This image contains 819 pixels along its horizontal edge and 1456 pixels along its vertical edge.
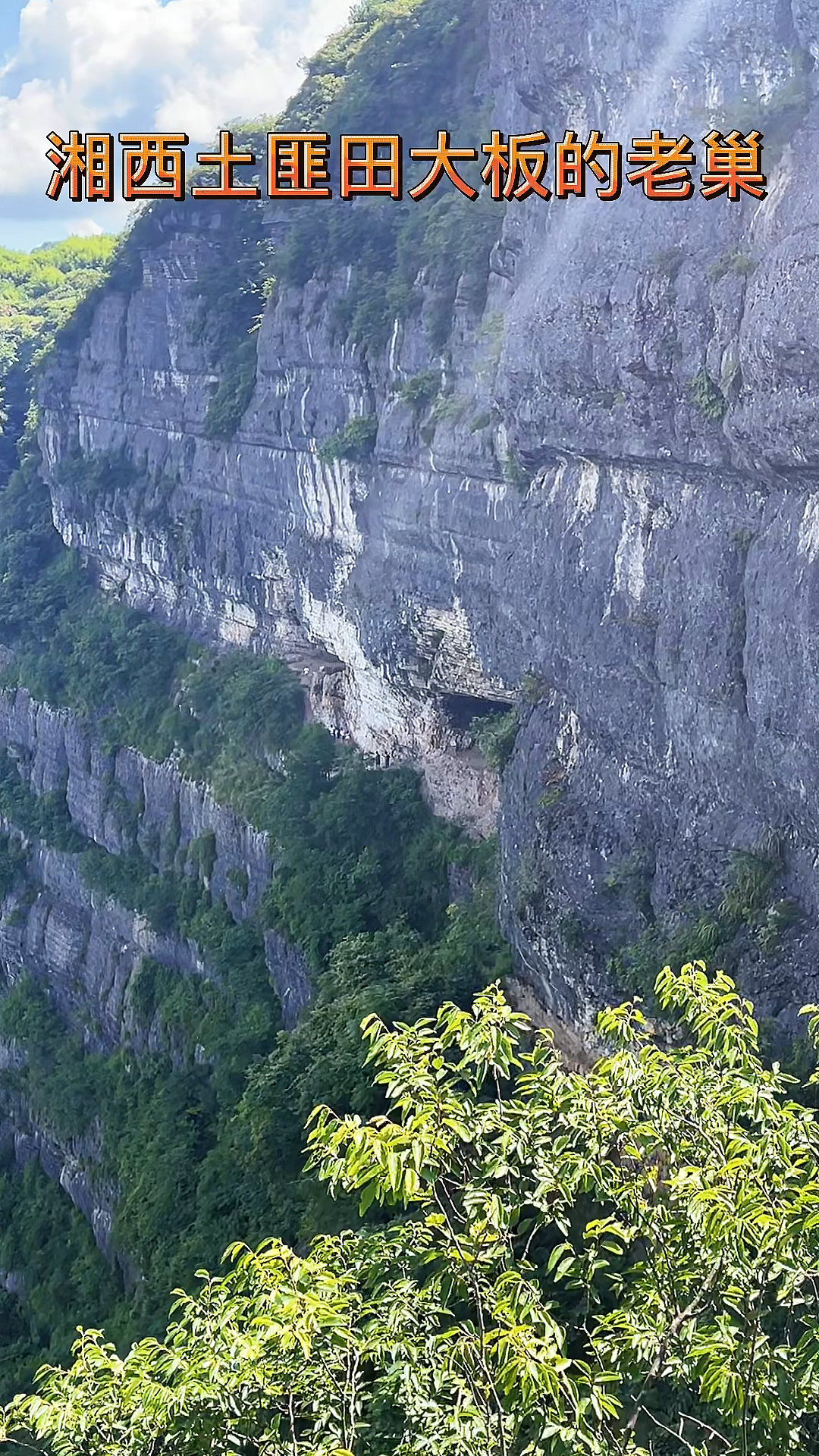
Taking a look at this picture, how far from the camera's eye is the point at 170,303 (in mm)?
28781

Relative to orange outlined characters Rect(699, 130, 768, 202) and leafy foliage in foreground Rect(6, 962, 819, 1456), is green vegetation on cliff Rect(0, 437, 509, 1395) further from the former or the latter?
leafy foliage in foreground Rect(6, 962, 819, 1456)

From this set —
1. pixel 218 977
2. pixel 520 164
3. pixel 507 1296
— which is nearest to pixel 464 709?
pixel 218 977

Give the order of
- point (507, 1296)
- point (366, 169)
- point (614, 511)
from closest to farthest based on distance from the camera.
Result: 1. point (507, 1296)
2. point (614, 511)
3. point (366, 169)

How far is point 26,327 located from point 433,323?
30.9 meters

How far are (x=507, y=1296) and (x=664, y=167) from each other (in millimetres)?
9429

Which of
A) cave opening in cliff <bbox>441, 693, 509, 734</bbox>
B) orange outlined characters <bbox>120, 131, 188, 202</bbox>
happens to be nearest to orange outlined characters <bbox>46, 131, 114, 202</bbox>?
orange outlined characters <bbox>120, 131, 188, 202</bbox>

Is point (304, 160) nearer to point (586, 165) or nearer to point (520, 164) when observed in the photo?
point (520, 164)

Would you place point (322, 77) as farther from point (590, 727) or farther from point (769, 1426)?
point (769, 1426)

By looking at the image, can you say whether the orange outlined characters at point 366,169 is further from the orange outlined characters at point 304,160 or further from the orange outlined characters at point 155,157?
the orange outlined characters at point 155,157

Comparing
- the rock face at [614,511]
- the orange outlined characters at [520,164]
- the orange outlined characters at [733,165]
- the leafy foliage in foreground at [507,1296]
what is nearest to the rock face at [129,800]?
the rock face at [614,511]

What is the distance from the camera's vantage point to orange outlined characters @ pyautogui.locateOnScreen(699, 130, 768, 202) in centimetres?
1065

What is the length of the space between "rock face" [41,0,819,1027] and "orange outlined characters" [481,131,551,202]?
1.10 ft

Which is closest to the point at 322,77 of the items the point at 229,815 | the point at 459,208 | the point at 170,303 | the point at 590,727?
the point at 170,303

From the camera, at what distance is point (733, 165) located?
1079cm
